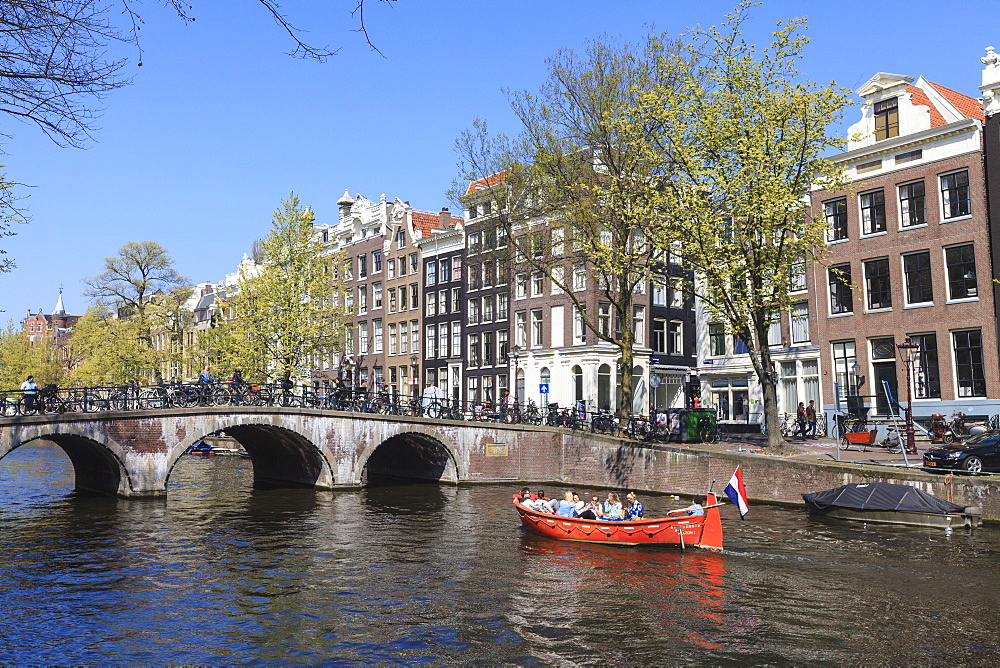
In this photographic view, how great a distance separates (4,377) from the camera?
317ft

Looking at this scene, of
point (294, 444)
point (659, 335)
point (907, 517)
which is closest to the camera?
point (907, 517)

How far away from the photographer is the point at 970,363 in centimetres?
3697

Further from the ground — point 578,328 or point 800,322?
point 578,328

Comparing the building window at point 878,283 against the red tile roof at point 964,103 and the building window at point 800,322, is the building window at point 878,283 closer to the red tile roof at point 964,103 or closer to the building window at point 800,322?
the building window at point 800,322

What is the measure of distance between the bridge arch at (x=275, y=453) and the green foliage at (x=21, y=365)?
62.8 meters

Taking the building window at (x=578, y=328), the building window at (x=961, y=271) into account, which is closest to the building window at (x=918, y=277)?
the building window at (x=961, y=271)

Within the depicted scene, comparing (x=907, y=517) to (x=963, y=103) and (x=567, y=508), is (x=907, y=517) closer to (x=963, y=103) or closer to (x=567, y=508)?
(x=567, y=508)

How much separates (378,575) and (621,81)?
24.5 m

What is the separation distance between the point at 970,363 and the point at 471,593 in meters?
27.6

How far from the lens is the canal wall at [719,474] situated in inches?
1100

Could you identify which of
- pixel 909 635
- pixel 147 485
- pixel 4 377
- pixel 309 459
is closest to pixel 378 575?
pixel 909 635

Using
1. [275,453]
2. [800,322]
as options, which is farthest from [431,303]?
[800,322]

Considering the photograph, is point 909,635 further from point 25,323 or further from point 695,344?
point 25,323

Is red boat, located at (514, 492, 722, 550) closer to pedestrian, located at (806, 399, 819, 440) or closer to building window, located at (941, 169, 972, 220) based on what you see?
pedestrian, located at (806, 399, 819, 440)
